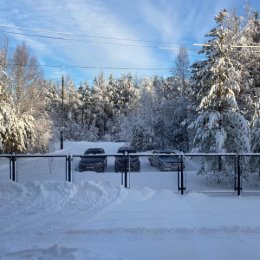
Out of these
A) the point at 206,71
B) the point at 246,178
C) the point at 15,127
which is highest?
the point at 206,71

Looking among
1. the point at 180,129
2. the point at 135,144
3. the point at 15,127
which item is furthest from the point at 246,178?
the point at 135,144

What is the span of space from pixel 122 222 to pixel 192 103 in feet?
80.4

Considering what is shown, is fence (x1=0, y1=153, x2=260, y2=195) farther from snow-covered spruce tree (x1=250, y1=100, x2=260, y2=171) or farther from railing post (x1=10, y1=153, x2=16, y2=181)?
snow-covered spruce tree (x1=250, y1=100, x2=260, y2=171)

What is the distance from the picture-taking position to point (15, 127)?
27719 millimetres

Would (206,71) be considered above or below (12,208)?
above

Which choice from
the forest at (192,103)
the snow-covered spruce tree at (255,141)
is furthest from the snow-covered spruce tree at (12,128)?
the snow-covered spruce tree at (255,141)

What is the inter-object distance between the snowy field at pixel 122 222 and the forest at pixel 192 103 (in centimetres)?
638

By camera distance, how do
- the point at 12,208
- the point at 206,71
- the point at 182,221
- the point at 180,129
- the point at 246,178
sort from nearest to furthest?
the point at 182,221 < the point at 12,208 < the point at 246,178 < the point at 206,71 < the point at 180,129

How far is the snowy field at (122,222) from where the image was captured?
6293 mm

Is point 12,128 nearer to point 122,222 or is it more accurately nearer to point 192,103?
point 192,103

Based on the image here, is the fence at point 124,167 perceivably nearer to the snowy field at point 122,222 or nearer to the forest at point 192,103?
the snowy field at point 122,222

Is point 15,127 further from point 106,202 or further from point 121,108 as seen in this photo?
point 121,108

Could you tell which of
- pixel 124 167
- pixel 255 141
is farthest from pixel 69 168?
pixel 255 141

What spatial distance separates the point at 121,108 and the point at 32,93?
47.3m
